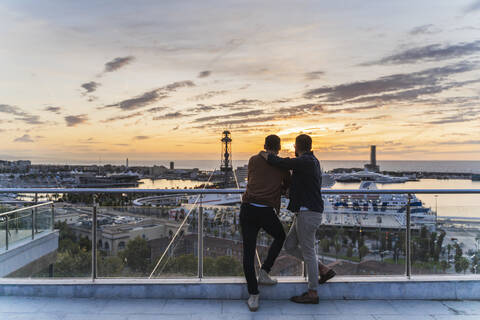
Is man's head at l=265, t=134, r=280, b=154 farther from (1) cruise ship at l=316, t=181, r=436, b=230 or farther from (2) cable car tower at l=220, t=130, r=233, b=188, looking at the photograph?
(2) cable car tower at l=220, t=130, r=233, b=188

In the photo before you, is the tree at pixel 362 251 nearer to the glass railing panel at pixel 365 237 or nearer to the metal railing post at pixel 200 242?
the glass railing panel at pixel 365 237

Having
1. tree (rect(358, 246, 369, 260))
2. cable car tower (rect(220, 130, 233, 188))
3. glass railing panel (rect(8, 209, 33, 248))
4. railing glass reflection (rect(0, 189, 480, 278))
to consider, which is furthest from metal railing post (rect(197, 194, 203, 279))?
cable car tower (rect(220, 130, 233, 188))

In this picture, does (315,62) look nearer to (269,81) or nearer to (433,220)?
(269,81)

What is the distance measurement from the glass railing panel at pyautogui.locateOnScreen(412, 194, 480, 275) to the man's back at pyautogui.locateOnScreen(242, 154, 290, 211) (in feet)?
5.54

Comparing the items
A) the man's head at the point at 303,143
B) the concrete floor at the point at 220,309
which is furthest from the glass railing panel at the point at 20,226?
the man's head at the point at 303,143

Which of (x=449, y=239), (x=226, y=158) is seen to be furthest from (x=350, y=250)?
(x=226, y=158)

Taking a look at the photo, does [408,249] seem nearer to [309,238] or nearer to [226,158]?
[309,238]

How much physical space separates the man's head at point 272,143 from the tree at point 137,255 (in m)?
1.78

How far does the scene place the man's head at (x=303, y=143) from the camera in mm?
3123

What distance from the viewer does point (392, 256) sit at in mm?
3451

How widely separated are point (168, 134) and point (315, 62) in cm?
2376

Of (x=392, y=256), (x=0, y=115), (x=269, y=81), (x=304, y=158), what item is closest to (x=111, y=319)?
(x=304, y=158)

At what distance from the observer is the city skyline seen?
9.31m

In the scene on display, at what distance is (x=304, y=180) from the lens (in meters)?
3.06
